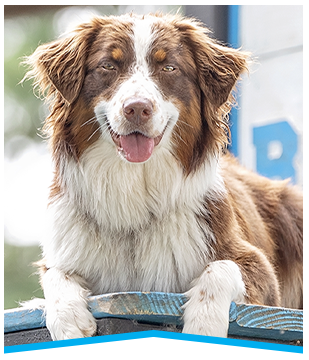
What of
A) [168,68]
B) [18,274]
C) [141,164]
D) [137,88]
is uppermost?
[168,68]

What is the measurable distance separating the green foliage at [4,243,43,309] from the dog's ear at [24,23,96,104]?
205 inches

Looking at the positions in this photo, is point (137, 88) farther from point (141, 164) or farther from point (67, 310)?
point (67, 310)

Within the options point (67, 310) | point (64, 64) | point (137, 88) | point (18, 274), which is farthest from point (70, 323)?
point (18, 274)

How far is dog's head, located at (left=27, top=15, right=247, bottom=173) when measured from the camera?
2721 millimetres

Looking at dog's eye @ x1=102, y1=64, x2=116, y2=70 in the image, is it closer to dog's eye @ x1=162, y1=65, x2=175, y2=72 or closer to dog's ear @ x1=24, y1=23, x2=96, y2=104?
dog's ear @ x1=24, y1=23, x2=96, y2=104

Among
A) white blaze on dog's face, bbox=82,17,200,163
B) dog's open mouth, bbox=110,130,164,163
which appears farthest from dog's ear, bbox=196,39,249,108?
dog's open mouth, bbox=110,130,164,163

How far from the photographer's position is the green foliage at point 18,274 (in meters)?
8.05

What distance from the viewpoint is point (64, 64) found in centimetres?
303

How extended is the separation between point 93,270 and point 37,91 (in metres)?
1.20

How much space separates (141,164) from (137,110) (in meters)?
0.47

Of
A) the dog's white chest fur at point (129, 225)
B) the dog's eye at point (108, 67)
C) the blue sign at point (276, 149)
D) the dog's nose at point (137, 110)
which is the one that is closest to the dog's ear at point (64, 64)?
the dog's eye at point (108, 67)

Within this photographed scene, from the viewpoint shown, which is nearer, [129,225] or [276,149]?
[129,225]

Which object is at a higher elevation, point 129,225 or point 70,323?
point 129,225
